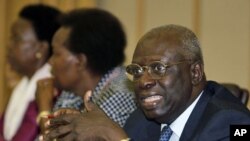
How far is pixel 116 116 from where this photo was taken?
9.89 ft

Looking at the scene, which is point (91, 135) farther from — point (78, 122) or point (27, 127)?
point (27, 127)

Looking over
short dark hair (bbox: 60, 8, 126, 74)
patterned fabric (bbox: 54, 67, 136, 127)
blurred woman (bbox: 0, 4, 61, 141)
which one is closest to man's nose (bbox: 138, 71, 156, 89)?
patterned fabric (bbox: 54, 67, 136, 127)

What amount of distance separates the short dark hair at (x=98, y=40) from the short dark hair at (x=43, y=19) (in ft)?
2.35

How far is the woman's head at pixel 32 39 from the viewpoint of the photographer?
408 cm

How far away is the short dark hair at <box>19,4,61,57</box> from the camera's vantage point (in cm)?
411

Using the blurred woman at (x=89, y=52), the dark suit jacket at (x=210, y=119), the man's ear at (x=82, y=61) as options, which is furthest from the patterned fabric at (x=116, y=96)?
the dark suit jacket at (x=210, y=119)

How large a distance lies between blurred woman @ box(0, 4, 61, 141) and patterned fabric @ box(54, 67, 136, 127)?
807 millimetres

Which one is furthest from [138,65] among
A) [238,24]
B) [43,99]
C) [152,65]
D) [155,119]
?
[238,24]

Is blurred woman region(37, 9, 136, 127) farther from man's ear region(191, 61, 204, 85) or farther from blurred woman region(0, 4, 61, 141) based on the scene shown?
man's ear region(191, 61, 204, 85)

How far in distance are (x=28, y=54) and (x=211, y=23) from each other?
4.11 ft

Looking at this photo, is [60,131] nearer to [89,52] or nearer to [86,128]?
[86,128]

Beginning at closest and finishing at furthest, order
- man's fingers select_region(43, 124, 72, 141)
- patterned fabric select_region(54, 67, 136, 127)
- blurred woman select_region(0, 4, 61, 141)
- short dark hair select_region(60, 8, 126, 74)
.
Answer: man's fingers select_region(43, 124, 72, 141), patterned fabric select_region(54, 67, 136, 127), short dark hair select_region(60, 8, 126, 74), blurred woman select_region(0, 4, 61, 141)

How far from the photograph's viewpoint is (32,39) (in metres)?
4.09

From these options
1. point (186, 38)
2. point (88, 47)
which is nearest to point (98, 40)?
point (88, 47)
